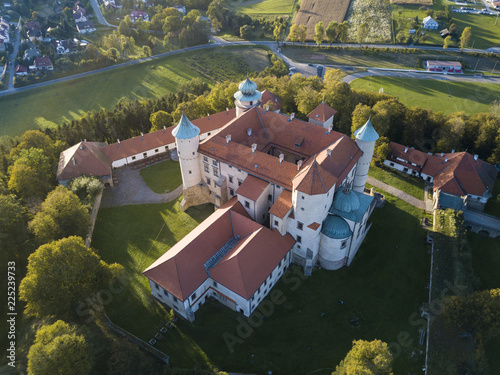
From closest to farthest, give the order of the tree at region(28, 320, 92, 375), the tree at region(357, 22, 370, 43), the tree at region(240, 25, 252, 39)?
the tree at region(28, 320, 92, 375) < the tree at region(357, 22, 370, 43) < the tree at region(240, 25, 252, 39)

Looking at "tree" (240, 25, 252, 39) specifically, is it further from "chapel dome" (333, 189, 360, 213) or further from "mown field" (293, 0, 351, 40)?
"chapel dome" (333, 189, 360, 213)

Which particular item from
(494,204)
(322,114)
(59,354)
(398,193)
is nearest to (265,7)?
(322,114)

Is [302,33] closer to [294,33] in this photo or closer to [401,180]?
[294,33]

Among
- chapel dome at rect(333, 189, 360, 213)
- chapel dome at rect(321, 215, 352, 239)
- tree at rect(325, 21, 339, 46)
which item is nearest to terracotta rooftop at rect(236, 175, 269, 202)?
chapel dome at rect(321, 215, 352, 239)

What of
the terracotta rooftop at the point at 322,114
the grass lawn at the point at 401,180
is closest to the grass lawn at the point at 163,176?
the terracotta rooftop at the point at 322,114

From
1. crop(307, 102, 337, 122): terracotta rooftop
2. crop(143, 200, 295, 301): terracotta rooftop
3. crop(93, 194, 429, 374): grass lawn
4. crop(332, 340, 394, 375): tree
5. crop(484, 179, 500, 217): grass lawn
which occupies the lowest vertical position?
crop(93, 194, 429, 374): grass lawn

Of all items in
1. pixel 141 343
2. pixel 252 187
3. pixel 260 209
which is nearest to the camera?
pixel 141 343
